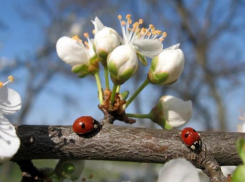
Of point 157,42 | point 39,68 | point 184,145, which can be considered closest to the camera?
point 184,145

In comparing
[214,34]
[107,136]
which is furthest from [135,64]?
[214,34]

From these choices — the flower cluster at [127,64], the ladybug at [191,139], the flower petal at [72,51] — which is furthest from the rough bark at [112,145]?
the flower petal at [72,51]

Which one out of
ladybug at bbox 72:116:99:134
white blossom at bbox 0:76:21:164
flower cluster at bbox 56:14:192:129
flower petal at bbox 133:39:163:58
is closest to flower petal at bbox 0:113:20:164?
white blossom at bbox 0:76:21:164

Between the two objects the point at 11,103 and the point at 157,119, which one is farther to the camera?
the point at 157,119

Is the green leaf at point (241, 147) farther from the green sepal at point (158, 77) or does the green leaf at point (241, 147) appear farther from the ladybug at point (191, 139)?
the green sepal at point (158, 77)

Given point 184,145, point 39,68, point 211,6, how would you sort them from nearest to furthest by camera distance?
1. point 184,145
2. point 211,6
3. point 39,68

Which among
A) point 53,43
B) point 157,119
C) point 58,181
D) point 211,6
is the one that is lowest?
point 58,181

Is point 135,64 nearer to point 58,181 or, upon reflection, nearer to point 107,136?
point 107,136

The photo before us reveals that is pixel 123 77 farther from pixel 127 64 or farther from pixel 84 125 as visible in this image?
pixel 84 125

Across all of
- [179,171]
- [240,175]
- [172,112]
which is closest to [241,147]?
[240,175]
